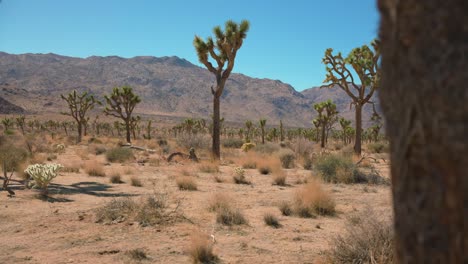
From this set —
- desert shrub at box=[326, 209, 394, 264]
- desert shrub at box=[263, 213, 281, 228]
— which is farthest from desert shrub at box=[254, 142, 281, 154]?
desert shrub at box=[326, 209, 394, 264]

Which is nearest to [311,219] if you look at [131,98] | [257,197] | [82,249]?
[257,197]

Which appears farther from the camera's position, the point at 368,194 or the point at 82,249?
the point at 368,194

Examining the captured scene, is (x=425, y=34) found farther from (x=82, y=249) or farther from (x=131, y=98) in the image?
(x=131, y=98)

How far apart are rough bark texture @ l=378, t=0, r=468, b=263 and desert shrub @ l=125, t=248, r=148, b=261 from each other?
4.68 meters

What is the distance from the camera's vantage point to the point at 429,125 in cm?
130

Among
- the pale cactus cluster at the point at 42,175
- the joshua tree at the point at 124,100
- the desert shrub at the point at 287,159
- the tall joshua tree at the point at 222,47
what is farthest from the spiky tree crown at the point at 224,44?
the joshua tree at the point at 124,100

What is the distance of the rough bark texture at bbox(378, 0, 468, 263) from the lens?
4.04ft

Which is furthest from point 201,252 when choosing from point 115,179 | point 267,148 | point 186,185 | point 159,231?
point 267,148

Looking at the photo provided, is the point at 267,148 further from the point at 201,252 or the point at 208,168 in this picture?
the point at 201,252

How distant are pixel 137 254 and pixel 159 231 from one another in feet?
4.07

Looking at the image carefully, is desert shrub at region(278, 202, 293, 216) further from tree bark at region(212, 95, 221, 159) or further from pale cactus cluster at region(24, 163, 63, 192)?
tree bark at region(212, 95, 221, 159)

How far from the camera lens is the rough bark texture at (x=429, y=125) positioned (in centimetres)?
123

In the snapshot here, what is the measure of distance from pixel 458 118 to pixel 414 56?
10.8 inches

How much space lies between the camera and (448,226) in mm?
1271
